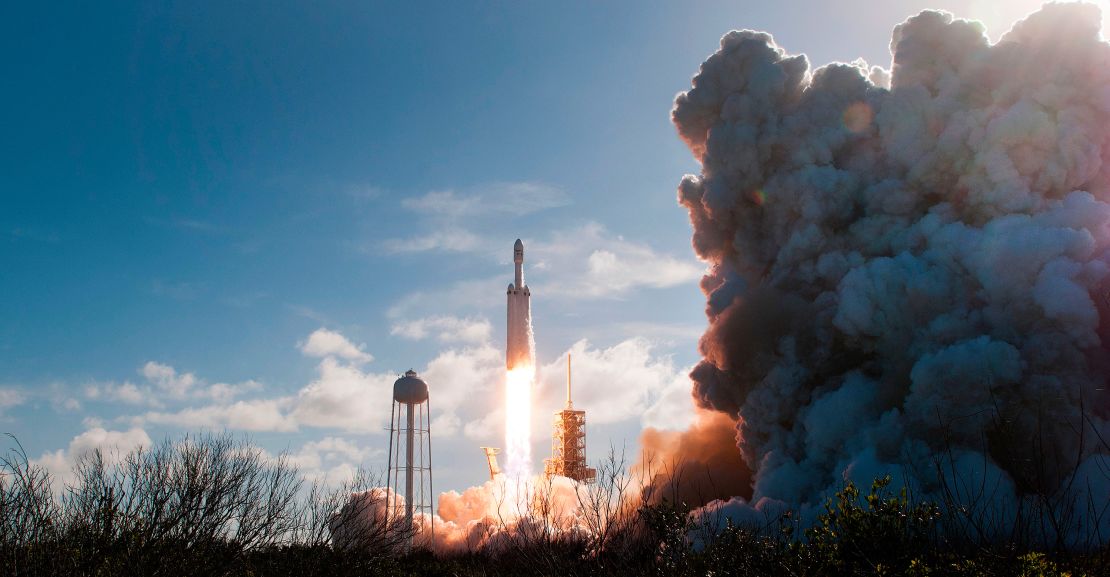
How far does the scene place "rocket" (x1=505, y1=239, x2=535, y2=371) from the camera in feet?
167

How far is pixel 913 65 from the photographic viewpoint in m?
40.6

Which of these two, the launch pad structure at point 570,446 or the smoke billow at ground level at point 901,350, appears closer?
the smoke billow at ground level at point 901,350

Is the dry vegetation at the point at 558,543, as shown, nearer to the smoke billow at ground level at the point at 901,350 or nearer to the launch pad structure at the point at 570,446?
the smoke billow at ground level at the point at 901,350

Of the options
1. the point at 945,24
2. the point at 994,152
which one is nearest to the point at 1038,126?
the point at 994,152

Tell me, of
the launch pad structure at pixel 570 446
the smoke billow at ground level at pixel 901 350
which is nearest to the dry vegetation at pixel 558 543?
the smoke billow at ground level at pixel 901 350

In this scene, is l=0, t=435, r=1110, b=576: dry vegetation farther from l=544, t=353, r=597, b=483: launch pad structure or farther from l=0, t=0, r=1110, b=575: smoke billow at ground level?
l=544, t=353, r=597, b=483: launch pad structure

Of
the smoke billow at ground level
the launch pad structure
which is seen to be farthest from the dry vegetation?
the launch pad structure

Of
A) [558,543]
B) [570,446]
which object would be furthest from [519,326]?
[558,543]

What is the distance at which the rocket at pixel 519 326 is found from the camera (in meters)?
50.9

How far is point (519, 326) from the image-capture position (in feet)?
169

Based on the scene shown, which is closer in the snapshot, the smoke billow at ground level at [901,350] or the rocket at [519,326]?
the smoke billow at ground level at [901,350]

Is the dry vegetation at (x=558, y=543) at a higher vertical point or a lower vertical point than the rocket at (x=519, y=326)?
lower

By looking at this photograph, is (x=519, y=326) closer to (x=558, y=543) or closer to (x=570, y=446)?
(x=570, y=446)

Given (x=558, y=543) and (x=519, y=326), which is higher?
(x=519, y=326)
